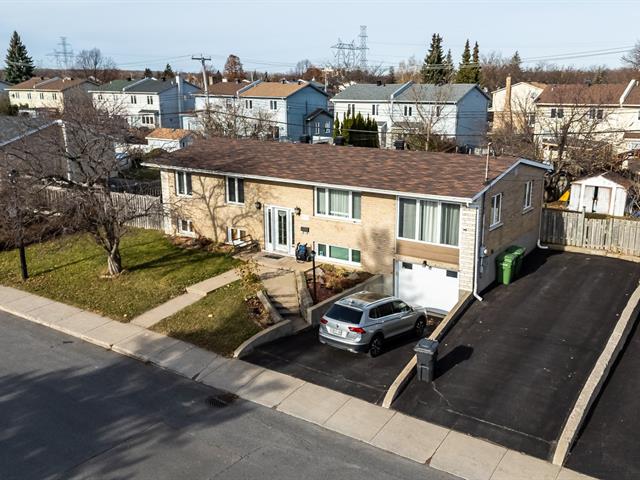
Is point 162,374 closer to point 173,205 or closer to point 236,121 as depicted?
point 173,205

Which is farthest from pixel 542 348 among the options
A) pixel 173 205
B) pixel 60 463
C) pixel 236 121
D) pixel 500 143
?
pixel 236 121

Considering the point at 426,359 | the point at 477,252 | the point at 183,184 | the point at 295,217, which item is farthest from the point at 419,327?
the point at 183,184

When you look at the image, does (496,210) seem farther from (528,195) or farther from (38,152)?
(38,152)

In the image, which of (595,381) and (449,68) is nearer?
(595,381)

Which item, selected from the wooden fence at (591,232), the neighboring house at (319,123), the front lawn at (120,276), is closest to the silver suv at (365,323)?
the front lawn at (120,276)

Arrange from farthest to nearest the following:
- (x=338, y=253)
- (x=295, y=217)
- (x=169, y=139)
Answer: (x=169, y=139) → (x=295, y=217) → (x=338, y=253)

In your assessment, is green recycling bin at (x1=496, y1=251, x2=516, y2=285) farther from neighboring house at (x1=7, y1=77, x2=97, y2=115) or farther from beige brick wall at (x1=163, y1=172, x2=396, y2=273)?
neighboring house at (x1=7, y1=77, x2=97, y2=115)

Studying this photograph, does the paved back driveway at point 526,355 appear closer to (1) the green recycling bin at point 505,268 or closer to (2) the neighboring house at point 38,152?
(1) the green recycling bin at point 505,268
